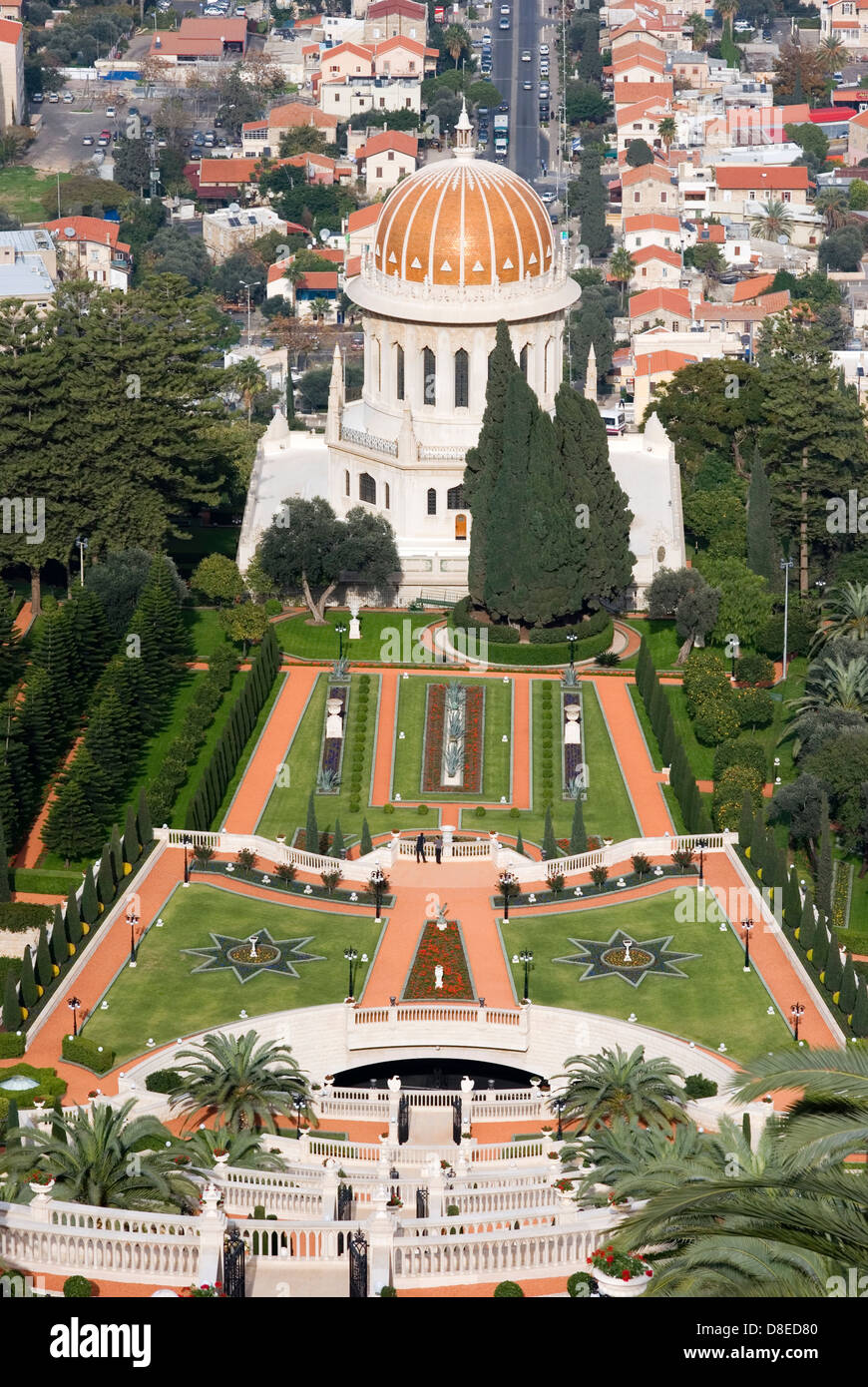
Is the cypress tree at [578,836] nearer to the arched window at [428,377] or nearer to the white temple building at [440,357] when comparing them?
the white temple building at [440,357]

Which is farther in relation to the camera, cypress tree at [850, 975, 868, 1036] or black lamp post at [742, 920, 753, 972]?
black lamp post at [742, 920, 753, 972]

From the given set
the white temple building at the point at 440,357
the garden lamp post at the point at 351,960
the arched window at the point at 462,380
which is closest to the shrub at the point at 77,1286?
the garden lamp post at the point at 351,960

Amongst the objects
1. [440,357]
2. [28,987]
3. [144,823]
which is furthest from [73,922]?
[440,357]

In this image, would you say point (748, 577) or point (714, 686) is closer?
point (714, 686)

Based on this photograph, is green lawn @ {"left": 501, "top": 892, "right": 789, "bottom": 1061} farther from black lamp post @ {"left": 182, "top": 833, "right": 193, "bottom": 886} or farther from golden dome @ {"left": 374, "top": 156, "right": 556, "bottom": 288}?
golden dome @ {"left": 374, "top": 156, "right": 556, "bottom": 288}

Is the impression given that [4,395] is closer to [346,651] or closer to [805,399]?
[346,651]

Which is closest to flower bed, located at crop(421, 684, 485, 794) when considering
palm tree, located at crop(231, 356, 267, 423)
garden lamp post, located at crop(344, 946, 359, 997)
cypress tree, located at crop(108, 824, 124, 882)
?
cypress tree, located at crop(108, 824, 124, 882)
